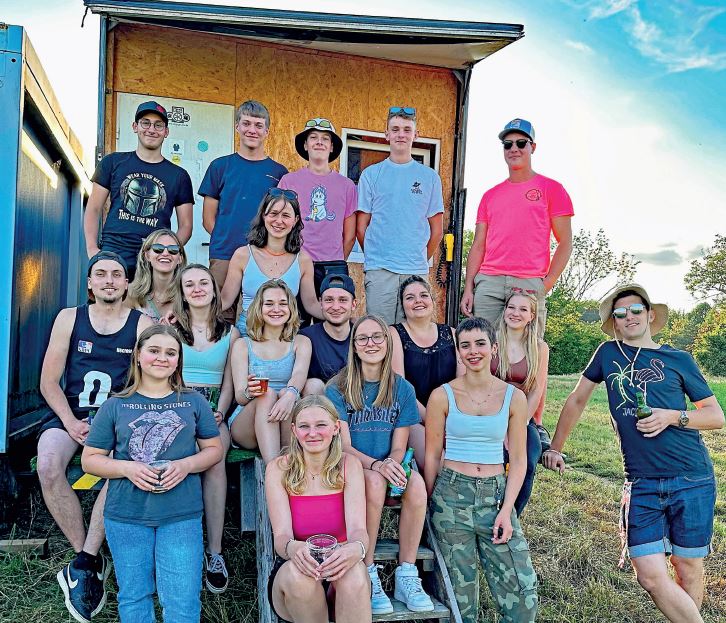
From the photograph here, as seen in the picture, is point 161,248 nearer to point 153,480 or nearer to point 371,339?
point 371,339

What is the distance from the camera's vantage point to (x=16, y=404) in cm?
432

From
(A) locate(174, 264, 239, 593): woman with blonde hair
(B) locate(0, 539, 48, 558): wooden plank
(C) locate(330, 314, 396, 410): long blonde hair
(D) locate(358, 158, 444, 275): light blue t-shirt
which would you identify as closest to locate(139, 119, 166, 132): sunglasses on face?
(A) locate(174, 264, 239, 593): woman with blonde hair

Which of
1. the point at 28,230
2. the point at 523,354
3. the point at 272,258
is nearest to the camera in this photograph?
the point at 523,354

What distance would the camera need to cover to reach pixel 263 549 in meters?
3.47

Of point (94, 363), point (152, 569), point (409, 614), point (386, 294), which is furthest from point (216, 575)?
point (386, 294)

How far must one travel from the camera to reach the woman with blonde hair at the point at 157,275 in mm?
4227

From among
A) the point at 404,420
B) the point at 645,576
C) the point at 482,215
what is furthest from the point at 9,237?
the point at 645,576

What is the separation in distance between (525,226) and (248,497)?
2688 mm

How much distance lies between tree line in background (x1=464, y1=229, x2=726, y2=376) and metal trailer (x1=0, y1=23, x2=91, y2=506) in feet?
55.2

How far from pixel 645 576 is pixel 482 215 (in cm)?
273

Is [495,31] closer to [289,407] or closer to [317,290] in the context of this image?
[317,290]

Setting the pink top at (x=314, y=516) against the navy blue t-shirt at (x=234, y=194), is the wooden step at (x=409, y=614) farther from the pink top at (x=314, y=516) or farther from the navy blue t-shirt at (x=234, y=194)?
the navy blue t-shirt at (x=234, y=194)

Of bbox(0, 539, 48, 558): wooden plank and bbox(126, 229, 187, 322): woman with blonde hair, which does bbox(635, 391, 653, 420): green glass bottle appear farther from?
bbox(0, 539, 48, 558): wooden plank

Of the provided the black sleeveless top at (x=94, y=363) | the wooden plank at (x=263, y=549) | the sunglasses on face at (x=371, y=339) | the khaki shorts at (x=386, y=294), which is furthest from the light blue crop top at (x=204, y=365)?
the khaki shorts at (x=386, y=294)
